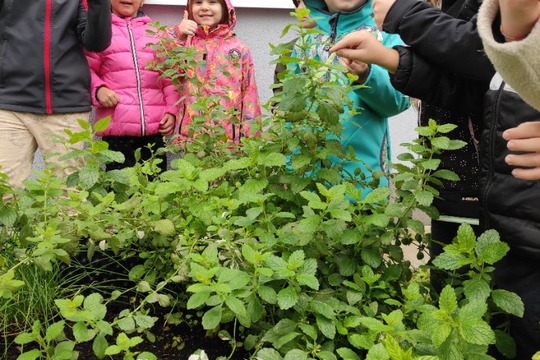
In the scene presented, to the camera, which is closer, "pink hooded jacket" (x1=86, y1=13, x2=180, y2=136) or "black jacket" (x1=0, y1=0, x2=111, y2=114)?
"black jacket" (x1=0, y1=0, x2=111, y2=114)

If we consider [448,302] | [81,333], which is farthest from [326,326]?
[81,333]

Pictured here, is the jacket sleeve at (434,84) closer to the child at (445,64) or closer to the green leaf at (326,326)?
the child at (445,64)

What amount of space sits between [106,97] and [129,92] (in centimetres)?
16

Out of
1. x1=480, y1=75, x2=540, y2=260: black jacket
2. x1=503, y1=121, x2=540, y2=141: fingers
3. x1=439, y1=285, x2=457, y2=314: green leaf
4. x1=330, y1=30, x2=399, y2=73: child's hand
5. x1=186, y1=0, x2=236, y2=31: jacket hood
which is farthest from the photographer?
x1=186, y1=0, x2=236, y2=31: jacket hood

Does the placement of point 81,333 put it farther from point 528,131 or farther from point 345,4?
point 345,4

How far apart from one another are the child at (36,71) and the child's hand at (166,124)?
52 centimetres

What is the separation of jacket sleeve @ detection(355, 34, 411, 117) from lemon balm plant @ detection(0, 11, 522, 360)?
1.38 feet

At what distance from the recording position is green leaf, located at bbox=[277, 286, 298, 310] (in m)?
1.24

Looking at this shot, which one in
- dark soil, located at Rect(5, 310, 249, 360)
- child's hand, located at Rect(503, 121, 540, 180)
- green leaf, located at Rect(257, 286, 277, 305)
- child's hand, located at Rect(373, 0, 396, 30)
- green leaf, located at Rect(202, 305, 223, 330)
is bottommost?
dark soil, located at Rect(5, 310, 249, 360)

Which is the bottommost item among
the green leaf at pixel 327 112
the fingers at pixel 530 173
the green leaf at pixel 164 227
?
the green leaf at pixel 164 227

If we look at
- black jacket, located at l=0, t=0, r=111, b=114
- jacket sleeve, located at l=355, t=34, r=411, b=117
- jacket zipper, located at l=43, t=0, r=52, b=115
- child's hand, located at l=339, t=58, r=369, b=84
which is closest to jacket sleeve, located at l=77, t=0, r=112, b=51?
black jacket, located at l=0, t=0, r=111, b=114

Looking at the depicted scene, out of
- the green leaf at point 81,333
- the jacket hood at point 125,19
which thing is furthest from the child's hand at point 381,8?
the jacket hood at point 125,19

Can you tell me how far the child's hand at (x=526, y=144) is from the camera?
103 cm

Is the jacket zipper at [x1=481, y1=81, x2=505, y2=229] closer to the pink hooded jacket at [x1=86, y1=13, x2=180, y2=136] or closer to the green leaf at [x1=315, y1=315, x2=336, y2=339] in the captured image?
the green leaf at [x1=315, y1=315, x2=336, y2=339]
